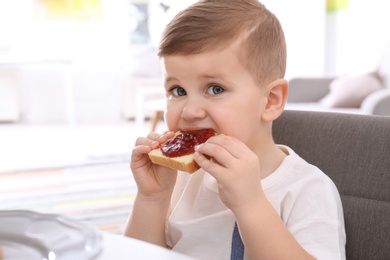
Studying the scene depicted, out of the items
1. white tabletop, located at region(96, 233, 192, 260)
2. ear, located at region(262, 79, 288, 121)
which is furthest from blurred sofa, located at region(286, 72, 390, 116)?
white tabletop, located at region(96, 233, 192, 260)

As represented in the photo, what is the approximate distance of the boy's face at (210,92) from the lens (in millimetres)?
922

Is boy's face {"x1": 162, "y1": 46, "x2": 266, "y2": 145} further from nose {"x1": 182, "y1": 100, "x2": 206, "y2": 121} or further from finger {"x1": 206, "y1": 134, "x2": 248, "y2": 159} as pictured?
finger {"x1": 206, "y1": 134, "x2": 248, "y2": 159}

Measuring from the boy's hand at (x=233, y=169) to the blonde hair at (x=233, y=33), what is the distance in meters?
0.18

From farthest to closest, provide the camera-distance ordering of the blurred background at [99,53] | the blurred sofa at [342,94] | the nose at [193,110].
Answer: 1. the blurred background at [99,53]
2. the blurred sofa at [342,94]
3. the nose at [193,110]

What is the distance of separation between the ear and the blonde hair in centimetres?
2

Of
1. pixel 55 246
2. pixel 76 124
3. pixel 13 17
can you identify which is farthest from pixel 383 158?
pixel 13 17

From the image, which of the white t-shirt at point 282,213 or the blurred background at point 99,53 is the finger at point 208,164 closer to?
the white t-shirt at point 282,213

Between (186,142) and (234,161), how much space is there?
0.41 ft

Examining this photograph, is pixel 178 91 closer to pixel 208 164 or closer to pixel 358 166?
pixel 208 164

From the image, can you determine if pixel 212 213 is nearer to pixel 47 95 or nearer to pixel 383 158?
pixel 383 158

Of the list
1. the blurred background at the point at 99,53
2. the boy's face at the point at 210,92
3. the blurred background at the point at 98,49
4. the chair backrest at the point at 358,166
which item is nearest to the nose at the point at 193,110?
the boy's face at the point at 210,92

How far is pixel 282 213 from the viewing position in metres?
0.95

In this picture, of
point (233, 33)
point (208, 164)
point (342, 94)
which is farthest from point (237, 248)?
point (342, 94)

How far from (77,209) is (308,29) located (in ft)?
16.2
